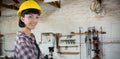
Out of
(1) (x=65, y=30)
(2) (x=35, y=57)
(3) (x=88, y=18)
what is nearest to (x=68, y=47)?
(1) (x=65, y=30)

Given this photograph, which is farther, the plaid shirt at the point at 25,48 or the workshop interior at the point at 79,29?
the workshop interior at the point at 79,29

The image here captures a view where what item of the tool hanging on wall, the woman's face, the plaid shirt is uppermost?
the woman's face

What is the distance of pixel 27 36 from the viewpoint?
1295 millimetres

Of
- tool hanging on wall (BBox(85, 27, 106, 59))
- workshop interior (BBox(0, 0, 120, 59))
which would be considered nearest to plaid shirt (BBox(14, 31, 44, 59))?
workshop interior (BBox(0, 0, 120, 59))

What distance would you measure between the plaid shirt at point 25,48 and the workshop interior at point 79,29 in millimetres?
7093

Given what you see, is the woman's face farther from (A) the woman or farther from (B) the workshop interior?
(B) the workshop interior

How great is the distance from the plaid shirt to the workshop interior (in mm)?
7093

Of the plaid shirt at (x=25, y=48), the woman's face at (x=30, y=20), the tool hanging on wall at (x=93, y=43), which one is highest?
the woman's face at (x=30, y=20)

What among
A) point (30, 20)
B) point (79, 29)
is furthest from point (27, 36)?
point (79, 29)

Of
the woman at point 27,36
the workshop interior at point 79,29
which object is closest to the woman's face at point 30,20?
the woman at point 27,36

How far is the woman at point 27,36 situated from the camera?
1.22 m

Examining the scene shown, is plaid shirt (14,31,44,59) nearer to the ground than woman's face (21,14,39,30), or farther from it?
nearer to the ground

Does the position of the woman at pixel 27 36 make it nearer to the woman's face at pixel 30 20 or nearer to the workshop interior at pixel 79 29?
the woman's face at pixel 30 20

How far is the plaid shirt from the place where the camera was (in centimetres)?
121
